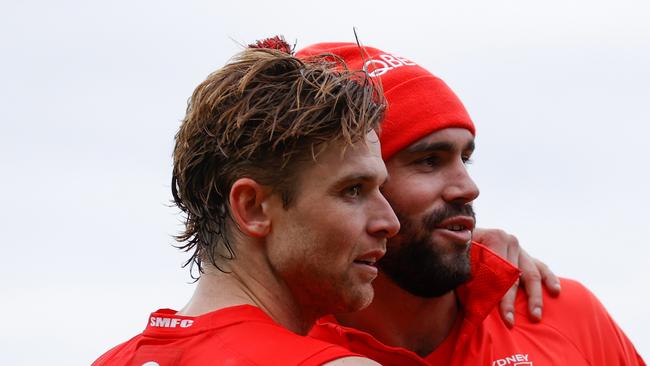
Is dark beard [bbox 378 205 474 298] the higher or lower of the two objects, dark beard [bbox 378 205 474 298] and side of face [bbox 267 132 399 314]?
the lower

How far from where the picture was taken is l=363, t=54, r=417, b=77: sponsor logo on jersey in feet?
18.5

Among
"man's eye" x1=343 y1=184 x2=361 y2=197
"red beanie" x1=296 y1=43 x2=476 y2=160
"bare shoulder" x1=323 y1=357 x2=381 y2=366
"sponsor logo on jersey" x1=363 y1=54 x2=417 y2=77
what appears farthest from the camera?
"sponsor logo on jersey" x1=363 y1=54 x2=417 y2=77

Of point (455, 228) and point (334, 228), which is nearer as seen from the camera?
point (334, 228)

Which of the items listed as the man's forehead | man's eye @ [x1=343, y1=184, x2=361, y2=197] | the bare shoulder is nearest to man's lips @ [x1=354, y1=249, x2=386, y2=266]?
man's eye @ [x1=343, y1=184, x2=361, y2=197]

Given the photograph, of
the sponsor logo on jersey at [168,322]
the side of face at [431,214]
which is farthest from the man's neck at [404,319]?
the sponsor logo on jersey at [168,322]

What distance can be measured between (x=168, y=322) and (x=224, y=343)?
323 millimetres

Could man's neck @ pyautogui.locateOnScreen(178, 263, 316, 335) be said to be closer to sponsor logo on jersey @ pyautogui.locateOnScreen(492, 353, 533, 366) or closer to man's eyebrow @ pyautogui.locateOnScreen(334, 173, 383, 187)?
man's eyebrow @ pyautogui.locateOnScreen(334, 173, 383, 187)

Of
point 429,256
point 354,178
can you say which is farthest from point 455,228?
point 354,178

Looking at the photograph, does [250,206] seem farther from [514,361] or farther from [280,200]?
[514,361]

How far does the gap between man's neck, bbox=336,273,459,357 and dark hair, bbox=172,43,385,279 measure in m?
1.52

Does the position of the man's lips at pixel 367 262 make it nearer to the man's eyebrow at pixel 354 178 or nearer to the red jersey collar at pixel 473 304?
the man's eyebrow at pixel 354 178

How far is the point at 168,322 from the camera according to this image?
3.87 metres

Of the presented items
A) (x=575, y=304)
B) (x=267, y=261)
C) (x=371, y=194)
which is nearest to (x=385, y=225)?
(x=371, y=194)

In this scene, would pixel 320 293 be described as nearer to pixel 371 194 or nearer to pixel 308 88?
pixel 371 194
